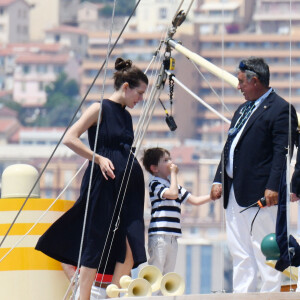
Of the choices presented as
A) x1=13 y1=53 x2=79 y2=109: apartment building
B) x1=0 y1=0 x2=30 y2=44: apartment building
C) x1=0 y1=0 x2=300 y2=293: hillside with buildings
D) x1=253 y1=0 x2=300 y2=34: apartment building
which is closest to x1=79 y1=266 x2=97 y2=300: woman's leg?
x1=0 y1=0 x2=300 y2=293: hillside with buildings

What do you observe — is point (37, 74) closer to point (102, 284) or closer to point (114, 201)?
point (102, 284)

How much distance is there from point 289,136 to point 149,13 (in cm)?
13389

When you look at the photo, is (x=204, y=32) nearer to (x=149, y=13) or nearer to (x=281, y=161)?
(x=149, y=13)

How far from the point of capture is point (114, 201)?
7.33 metres

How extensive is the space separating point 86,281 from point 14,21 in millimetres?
145584

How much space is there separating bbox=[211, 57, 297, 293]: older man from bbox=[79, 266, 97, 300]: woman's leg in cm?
70

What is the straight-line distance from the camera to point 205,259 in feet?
367

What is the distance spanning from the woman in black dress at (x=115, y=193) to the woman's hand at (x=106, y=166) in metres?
0.04

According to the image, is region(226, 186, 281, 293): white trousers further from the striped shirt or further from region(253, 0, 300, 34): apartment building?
region(253, 0, 300, 34): apartment building

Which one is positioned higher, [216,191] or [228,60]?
[216,191]

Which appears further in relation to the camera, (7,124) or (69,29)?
(69,29)

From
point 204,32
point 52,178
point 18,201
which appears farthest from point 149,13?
point 18,201

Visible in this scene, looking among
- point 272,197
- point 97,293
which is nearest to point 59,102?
point 97,293

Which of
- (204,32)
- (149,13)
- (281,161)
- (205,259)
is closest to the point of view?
(281,161)
